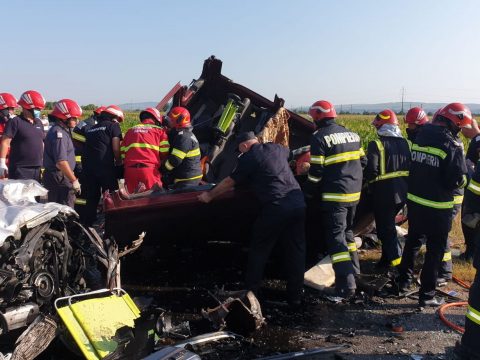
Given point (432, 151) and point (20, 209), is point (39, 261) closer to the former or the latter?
point (20, 209)

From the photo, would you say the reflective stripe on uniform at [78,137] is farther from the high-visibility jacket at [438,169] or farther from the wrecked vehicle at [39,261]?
the high-visibility jacket at [438,169]

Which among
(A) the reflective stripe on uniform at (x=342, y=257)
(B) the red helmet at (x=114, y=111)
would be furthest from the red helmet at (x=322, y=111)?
(B) the red helmet at (x=114, y=111)

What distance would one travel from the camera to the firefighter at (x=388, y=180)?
5410mm

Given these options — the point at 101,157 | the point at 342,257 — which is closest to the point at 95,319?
the point at 342,257

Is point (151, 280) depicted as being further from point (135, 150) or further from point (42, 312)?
point (42, 312)

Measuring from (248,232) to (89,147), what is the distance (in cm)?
240

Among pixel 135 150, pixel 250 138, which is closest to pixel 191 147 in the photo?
pixel 135 150

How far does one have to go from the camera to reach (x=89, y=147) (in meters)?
6.00

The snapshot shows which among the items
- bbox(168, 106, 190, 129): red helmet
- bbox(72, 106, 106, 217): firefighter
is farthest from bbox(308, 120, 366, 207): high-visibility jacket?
bbox(72, 106, 106, 217): firefighter

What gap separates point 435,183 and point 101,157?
12.9ft

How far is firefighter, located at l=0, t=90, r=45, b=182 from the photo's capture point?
19.0 ft

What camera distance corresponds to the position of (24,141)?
19.2ft

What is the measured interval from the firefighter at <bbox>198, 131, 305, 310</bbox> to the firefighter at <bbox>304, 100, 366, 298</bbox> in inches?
12.6

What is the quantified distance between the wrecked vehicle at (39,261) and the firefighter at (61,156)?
6.78 ft
